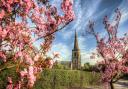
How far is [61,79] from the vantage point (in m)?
31.2

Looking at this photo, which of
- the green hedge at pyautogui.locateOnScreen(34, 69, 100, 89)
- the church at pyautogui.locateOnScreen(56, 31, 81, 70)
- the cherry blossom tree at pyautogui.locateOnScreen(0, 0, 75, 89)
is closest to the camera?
the cherry blossom tree at pyautogui.locateOnScreen(0, 0, 75, 89)

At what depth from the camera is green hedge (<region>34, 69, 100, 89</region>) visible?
85.1 ft

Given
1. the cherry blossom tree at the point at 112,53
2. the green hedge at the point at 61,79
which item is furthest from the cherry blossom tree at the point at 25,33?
the green hedge at the point at 61,79

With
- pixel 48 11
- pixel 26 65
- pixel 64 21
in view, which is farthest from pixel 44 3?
pixel 26 65


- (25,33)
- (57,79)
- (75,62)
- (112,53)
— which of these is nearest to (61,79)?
(57,79)

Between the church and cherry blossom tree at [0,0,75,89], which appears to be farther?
the church

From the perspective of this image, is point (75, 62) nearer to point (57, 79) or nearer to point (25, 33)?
point (57, 79)

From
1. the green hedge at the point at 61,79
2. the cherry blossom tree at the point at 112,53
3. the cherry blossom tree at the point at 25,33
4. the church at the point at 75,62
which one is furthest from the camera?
the church at the point at 75,62

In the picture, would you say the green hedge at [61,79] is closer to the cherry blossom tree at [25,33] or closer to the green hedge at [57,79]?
the green hedge at [57,79]

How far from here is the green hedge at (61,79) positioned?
2593cm

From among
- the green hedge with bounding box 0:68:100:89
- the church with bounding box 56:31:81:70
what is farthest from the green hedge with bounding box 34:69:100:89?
the church with bounding box 56:31:81:70

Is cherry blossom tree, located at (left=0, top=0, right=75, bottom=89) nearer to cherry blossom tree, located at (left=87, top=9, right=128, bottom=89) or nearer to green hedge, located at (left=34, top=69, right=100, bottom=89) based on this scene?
cherry blossom tree, located at (left=87, top=9, right=128, bottom=89)

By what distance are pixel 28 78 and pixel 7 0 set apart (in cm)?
155

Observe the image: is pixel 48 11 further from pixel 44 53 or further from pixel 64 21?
pixel 44 53
